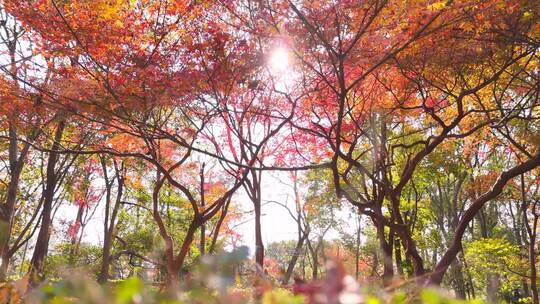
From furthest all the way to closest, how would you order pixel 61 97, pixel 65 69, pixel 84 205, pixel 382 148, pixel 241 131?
1. pixel 84 205
2. pixel 382 148
3. pixel 241 131
4. pixel 65 69
5. pixel 61 97

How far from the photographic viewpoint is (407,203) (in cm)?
1418

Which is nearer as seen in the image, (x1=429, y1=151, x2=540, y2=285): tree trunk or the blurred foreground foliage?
the blurred foreground foliage

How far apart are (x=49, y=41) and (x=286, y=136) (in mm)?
5934

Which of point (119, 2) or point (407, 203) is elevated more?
point (119, 2)

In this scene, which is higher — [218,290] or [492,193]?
[492,193]

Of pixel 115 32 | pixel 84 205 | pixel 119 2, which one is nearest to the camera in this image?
pixel 119 2

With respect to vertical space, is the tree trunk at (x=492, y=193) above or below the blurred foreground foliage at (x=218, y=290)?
above

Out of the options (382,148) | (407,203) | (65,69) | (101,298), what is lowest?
(101,298)

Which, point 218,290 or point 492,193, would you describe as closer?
point 218,290

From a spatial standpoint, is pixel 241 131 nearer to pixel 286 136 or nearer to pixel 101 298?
pixel 286 136

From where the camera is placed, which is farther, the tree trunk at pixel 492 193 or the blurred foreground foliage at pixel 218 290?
the tree trunk at pixel 492 193

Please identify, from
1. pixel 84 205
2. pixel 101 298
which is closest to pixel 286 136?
pixel 101 298

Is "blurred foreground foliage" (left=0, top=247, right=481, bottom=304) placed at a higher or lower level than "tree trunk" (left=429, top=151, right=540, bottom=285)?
lower

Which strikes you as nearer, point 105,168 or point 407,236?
point 407,236
